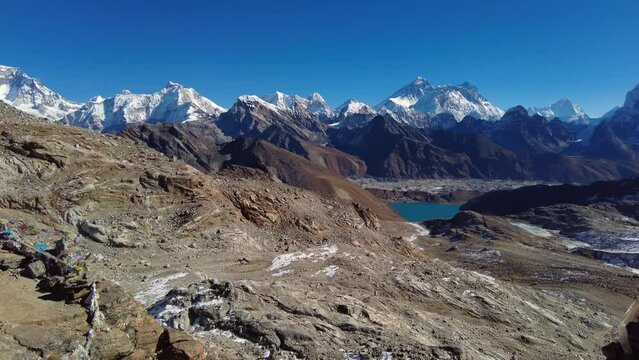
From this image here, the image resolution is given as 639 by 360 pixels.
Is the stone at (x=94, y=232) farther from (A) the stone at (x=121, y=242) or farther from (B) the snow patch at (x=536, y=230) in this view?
(B) the snow patch at (x=536, y=230)

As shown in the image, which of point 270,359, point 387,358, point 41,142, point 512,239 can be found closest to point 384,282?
A: point 387,358

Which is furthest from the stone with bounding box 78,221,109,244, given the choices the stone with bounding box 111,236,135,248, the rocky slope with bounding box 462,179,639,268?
the rocky slope with bounding box 462,179,639,268

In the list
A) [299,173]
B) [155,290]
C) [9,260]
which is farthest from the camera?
[299,173]

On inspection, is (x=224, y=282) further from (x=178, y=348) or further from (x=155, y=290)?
(x=178, y=348)

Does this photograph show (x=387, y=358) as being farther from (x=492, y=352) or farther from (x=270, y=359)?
(x=492, y=352)

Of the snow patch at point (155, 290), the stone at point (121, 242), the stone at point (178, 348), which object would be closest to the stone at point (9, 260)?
the snow patch at point (155, 290)

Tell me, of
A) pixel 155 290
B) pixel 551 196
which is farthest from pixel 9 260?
pixel 551 196
